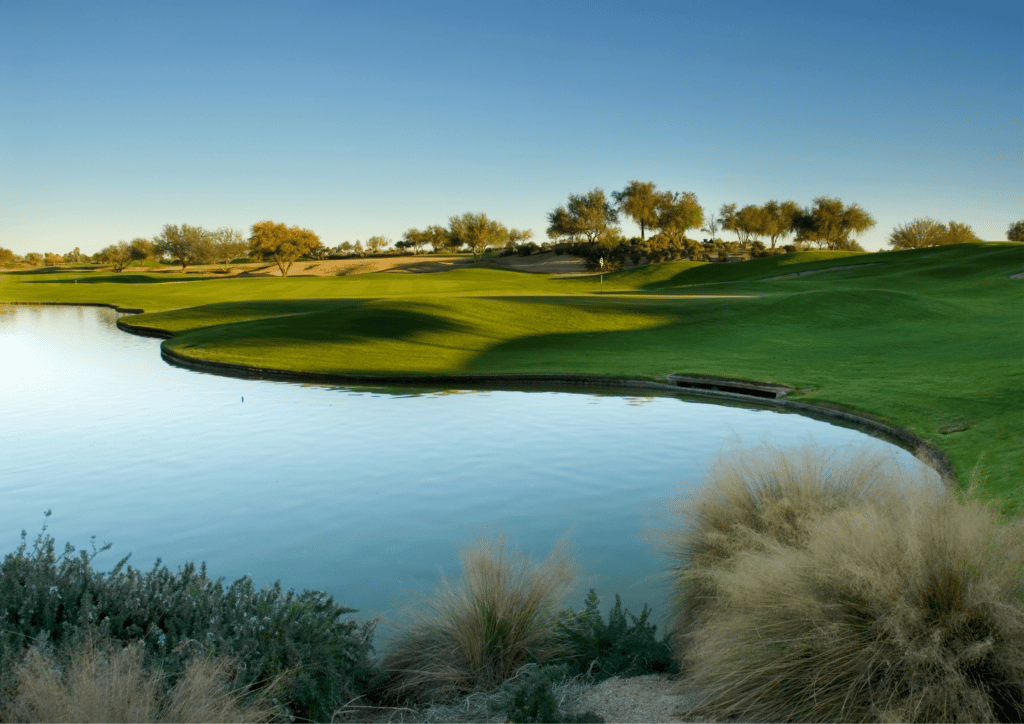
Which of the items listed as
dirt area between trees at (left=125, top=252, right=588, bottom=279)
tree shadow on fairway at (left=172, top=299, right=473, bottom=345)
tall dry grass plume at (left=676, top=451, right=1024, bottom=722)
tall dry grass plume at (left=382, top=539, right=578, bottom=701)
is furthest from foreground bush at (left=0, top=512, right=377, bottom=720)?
dirt area between trees at (left=125, top=252, right=588, bottom=279)

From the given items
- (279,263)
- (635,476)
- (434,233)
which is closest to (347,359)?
(635,476)

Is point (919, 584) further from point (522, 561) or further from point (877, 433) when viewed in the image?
point (877, 433)

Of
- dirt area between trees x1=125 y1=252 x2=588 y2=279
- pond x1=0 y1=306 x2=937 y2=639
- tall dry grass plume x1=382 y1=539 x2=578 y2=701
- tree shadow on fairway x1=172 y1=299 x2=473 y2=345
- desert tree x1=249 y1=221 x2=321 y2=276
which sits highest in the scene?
desert tree x1=249 y1=221 x2=321 y2=276

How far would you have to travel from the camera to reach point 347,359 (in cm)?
2312

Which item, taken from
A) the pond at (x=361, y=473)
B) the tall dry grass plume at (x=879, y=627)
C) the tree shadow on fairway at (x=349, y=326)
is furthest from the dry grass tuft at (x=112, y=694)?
the tree shadow on fairway at (x=349, y=326)

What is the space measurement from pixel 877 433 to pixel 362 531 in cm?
901

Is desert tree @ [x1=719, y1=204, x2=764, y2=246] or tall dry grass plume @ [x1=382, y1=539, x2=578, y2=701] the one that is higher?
desert tree @ [x1=719, y1=204, x2=764, y2=246]

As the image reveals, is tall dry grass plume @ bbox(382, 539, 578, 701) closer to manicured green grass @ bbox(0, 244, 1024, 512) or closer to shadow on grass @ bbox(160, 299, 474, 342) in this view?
manicured green grass @ bbox(0, 244, 1024, 512)

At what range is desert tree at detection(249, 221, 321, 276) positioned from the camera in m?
84.4

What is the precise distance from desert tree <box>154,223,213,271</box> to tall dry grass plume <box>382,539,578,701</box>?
10354 centimetres

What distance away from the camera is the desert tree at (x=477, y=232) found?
332ft

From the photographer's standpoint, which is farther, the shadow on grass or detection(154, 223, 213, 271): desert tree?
detection(154, 223, 213, 271): desert tree

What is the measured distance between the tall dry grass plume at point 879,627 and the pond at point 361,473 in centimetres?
253

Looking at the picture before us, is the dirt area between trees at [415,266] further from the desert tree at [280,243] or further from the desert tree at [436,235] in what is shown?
the desert tree at [436,235]
